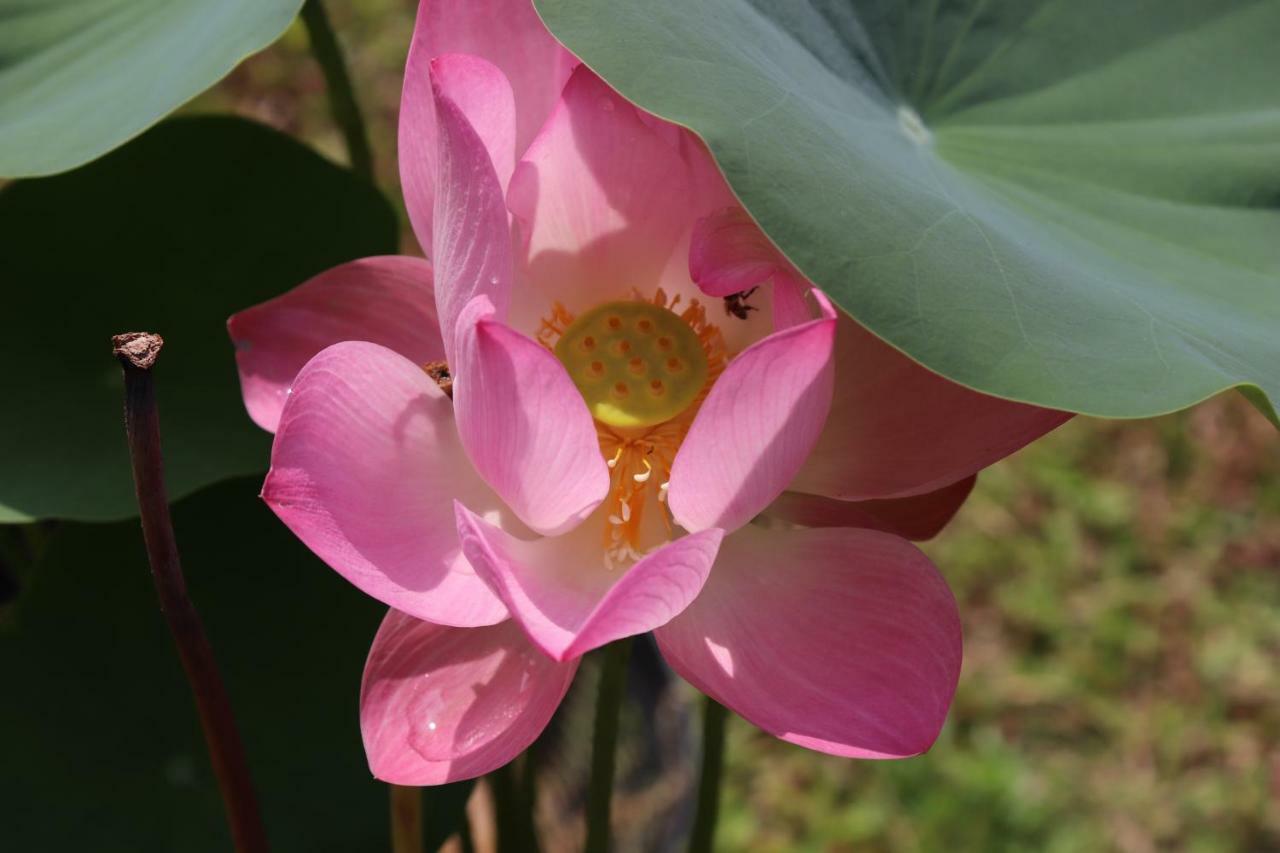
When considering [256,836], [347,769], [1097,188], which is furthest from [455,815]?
[1097,188]

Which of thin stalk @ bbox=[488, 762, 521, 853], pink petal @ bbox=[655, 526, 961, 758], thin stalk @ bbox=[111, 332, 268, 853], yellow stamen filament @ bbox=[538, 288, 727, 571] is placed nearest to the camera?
thin stalk @ bbox=[111, 332, 268, 853]

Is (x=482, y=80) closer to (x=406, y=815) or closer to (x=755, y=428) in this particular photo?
(x=755, y=428)

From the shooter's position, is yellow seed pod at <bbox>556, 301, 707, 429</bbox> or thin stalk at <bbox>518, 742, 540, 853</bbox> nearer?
yellow seed pod at <bbox>556, 301, 707, 429</bbox>

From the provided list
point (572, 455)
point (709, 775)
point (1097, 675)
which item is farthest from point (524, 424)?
point (1097, 675)

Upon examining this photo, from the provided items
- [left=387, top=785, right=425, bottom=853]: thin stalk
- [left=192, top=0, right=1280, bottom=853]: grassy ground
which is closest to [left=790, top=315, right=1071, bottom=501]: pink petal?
[left=387, top=785, right=425, bottom=853]: thin stalk

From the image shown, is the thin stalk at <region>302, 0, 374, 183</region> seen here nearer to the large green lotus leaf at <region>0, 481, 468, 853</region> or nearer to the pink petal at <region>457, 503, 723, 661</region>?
the large green lotus leaf at <region>0, 481, 468, 853</region>

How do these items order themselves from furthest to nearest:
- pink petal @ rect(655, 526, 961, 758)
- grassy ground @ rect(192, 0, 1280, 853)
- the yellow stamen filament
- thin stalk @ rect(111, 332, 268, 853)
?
grassy ground @ rect(192, 0, 1280, 853), the yellow stamen filament, pink petal @ rect(655, 526, 961, 758), thin stalk @ rect(111, 332, 268, 853)

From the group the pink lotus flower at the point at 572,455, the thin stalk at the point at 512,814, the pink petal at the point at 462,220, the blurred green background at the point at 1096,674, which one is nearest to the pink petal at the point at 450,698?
the pink lotus flower at the point at 572,455

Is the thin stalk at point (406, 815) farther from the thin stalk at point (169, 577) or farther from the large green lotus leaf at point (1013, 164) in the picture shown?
the large green lotus leaf at point (1013, 164)
